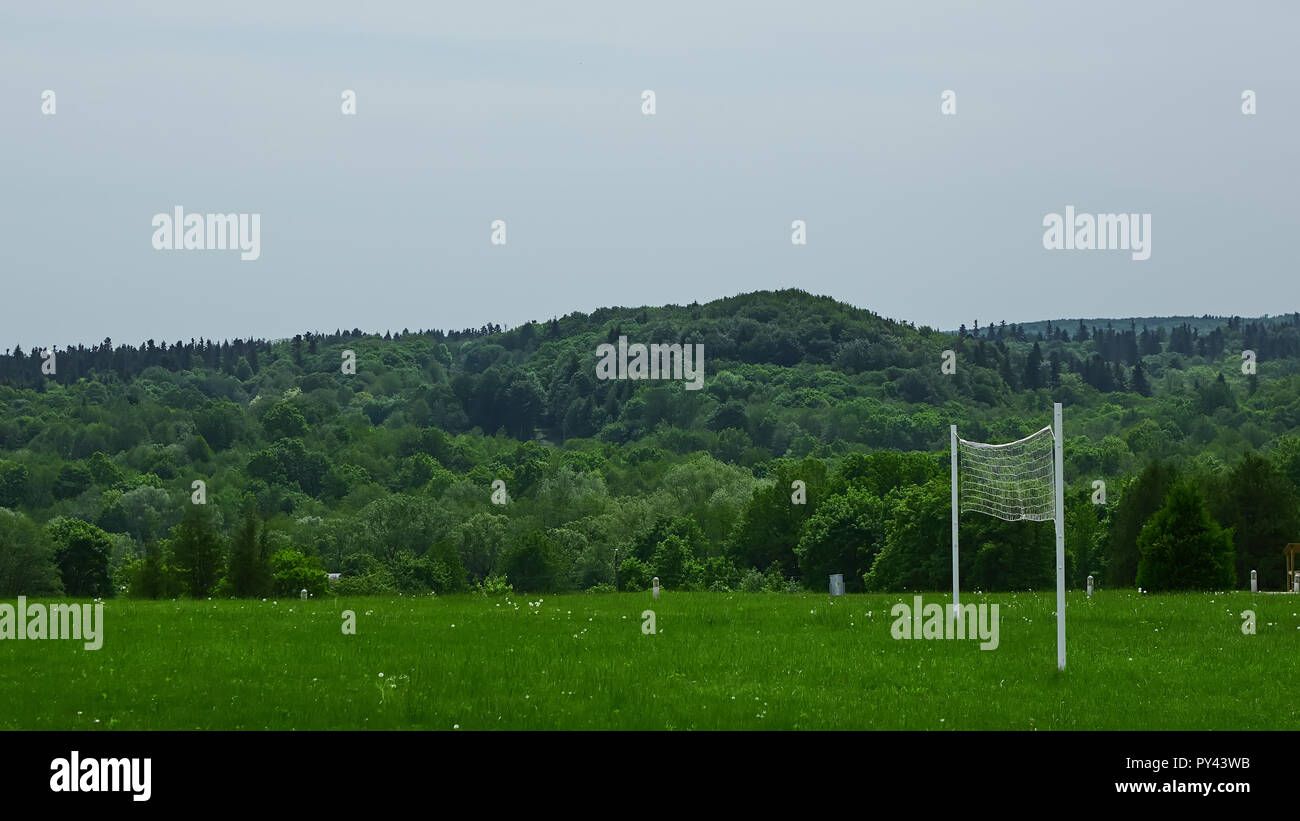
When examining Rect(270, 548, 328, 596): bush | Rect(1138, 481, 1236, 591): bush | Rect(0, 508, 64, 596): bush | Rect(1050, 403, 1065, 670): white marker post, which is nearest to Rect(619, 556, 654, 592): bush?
Rect(270, 548, 328, 596): bush

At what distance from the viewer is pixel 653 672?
999 inches

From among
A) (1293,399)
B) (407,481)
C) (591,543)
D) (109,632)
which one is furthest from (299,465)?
(109,632)

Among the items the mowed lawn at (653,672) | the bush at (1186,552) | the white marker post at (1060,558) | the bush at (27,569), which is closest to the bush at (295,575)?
the bush at (27,569)

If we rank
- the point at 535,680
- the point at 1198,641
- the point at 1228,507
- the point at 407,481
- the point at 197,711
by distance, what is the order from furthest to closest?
the point at 407,481
the point at 1228,507
the point at 1198,641
the point at 535,680
the point at 197,711

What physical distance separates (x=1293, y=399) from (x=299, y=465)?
434 feet

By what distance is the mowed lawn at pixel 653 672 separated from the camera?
22.4 meters

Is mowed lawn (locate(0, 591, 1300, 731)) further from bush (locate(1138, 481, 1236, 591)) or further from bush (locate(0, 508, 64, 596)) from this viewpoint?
bush (locate(0, 508, 64, 596))

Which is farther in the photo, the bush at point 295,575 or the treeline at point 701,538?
the bush at point 295,575

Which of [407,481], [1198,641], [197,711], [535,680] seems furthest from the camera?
[407,481]

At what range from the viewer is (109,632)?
2855 cm

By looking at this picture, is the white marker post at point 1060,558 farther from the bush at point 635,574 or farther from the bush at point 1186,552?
the bush at point 635,574

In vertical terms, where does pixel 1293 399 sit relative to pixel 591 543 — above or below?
above

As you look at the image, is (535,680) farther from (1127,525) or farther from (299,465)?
(299,465)

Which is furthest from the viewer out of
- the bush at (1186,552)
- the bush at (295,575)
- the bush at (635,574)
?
the bush at (635,574)
